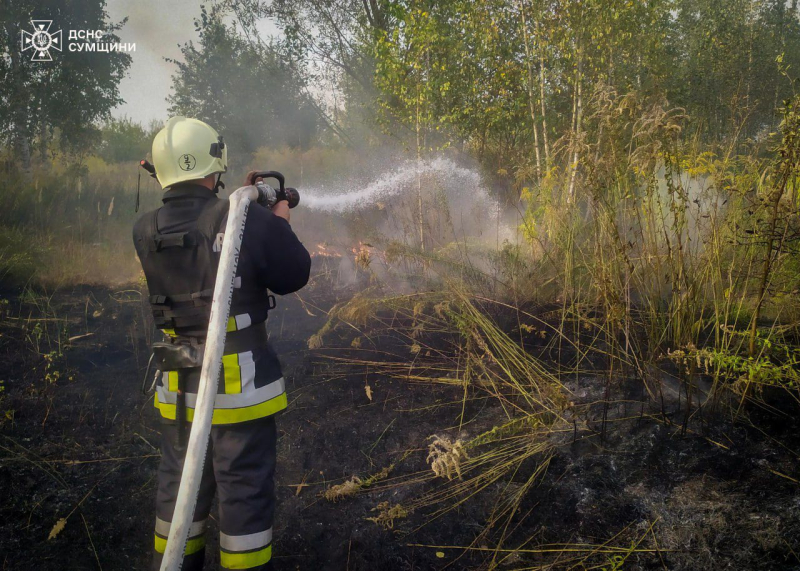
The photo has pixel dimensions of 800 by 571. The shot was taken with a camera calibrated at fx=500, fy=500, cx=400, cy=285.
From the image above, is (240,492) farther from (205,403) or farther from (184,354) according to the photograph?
(184,354)

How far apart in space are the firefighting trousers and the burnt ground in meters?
0.63

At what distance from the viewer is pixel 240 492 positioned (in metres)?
2.09

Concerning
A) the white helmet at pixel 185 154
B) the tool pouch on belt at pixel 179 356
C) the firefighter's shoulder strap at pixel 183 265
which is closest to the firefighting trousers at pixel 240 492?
the tool pouch on belt at pixel 179 356

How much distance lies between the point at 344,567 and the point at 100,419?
2615 mm

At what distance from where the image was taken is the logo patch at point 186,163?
236 cm

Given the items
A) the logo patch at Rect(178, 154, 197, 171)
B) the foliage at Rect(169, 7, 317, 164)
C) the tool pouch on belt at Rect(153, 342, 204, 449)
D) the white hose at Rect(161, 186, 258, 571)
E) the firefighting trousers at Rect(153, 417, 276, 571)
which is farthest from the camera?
the foliage at Rect(169, 7, 317, 164)

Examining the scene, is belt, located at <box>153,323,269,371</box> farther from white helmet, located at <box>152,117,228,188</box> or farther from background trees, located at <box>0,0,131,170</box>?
background trees, located at <box>0,0,131,170</box>

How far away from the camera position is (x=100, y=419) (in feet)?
13.2

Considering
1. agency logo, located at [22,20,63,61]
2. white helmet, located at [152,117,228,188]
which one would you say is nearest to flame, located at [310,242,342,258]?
white helmet, located at [152,117,228,188]

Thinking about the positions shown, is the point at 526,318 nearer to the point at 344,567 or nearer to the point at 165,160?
the point at 344,567

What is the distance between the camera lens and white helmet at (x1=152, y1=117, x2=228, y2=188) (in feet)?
7.75

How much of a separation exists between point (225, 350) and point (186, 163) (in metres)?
0.92

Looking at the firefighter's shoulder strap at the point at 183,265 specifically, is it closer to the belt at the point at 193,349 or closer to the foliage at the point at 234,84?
the belt at the point at 193,349

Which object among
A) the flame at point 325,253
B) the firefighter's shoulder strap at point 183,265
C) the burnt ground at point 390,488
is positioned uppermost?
the firefighter's shoulder strap at point 183,265
